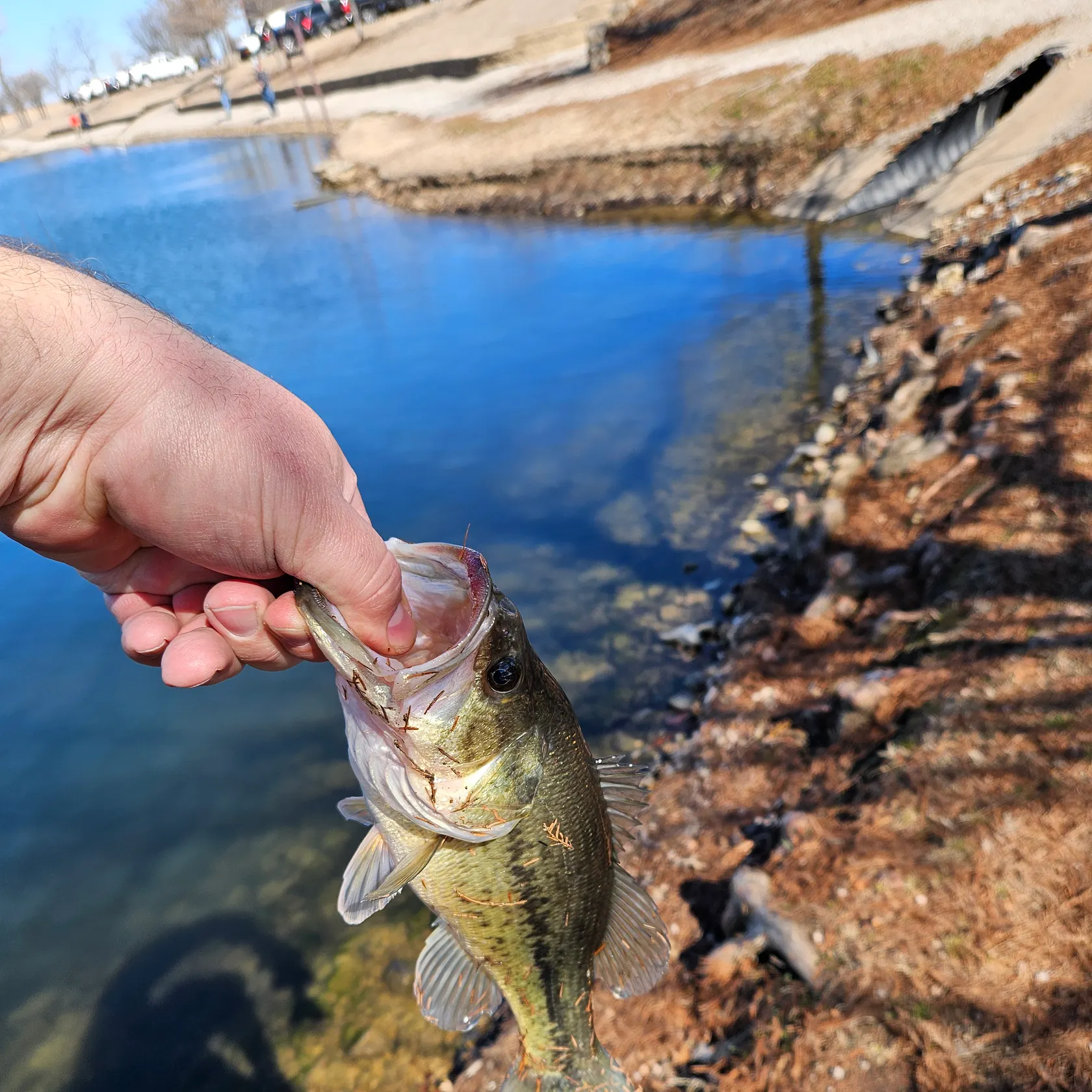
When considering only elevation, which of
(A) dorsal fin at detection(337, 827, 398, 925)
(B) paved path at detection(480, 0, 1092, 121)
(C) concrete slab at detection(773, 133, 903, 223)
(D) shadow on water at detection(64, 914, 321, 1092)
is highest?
(B) paved path at detection(480, 0, 1092, 121)

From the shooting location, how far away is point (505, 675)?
2.18m

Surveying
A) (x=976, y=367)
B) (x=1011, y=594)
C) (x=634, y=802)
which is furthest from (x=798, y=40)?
(x=634, y=802)

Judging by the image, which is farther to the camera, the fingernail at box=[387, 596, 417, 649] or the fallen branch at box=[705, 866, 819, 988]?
the fallen branch at box=[705, 866, 819, 988]

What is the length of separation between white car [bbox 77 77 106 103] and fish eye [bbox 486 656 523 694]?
Result: 357ft

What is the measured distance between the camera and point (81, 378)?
1.82 meters

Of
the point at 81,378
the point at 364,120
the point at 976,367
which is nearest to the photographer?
the point at 81,378

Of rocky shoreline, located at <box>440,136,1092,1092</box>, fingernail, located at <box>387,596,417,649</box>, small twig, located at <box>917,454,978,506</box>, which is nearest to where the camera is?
fingernail, located at <box>387,596,417,649</box>

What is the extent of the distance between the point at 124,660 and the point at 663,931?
7.22 meters

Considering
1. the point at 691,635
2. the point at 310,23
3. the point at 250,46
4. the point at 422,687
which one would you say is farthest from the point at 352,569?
the point at 250,46

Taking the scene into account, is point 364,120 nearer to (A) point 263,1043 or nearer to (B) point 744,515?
(B) point 744,515

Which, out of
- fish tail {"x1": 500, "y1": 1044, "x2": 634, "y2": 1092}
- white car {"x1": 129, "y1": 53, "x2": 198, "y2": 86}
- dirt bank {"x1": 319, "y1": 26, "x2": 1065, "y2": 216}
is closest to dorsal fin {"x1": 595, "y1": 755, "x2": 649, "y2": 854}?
fish tail {"x1": 500, "y1": 1044, "x2": 634, "y2": 1092}

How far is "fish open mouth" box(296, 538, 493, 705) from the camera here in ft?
6.77

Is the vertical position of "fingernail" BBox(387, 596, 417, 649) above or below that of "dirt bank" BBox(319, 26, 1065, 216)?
→ above

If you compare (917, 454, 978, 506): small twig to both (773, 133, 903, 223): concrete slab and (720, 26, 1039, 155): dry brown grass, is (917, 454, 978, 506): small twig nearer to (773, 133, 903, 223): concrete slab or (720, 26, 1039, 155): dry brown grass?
(773, 133, 903, 223): concrete slab
